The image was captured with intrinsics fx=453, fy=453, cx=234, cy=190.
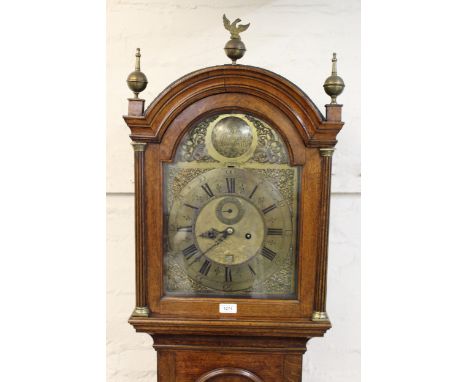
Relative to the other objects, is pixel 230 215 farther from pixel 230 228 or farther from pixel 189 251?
pixel 189 251

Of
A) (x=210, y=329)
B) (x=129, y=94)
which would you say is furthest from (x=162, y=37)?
(x=210, y=329)

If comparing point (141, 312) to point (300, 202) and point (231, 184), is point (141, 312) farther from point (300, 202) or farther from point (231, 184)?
point (300, 202)

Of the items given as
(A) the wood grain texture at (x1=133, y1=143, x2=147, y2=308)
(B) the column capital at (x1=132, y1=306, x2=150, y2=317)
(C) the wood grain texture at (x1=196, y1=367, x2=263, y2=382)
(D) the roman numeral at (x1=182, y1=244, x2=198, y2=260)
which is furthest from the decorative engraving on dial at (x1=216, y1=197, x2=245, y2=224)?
(C) the wood grain texture at (x1=196, y1=367, x2=263, y2=382)

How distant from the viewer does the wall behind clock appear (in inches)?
64.9

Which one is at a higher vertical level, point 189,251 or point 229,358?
point 189,251

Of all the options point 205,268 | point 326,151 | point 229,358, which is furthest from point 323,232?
point 229,358

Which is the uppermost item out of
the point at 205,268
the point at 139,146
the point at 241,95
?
the point at 241,95

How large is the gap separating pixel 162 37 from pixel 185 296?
3.11 ft

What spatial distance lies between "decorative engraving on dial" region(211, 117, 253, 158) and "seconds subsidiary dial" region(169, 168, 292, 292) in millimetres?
54

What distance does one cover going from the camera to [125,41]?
167 cm

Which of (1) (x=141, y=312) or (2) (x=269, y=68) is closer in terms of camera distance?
(1) (x=141, y=312)

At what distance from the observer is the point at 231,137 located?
4.17ft

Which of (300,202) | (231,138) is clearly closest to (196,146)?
(231,138)

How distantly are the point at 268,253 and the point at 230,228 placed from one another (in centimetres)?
13
